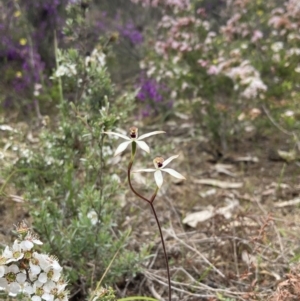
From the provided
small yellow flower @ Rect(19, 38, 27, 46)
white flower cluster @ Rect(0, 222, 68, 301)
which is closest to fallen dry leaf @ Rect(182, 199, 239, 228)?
white flower cluster @ Rect(0, 222, 68, 301)

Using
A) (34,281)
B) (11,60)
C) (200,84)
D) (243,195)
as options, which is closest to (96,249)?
(34,281)

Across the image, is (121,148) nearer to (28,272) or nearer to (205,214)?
(28,272)

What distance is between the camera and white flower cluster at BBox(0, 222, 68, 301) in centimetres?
111

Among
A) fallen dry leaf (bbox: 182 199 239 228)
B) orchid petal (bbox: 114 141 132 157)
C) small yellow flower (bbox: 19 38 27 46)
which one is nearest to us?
orchid petal (bbox: 114 141 132 157)

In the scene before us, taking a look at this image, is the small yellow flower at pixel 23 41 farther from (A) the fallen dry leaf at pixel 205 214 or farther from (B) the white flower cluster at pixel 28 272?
(B) the white flower cluster at pixel 28 272

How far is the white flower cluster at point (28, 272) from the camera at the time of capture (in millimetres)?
1111

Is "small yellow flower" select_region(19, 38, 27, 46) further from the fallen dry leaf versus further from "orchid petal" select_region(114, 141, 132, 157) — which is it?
"orchid petal" select_region(114, 141, 132, 157)

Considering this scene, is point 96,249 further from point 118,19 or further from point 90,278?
point 118,19

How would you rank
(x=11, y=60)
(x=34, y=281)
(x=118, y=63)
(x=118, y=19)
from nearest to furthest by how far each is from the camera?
(x=34, y=281), (x=11, y=60), (x=118, y=63), (x=118, y=19)

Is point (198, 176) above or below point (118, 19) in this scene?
below

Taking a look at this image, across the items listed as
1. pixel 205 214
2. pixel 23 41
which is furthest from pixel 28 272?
pixel 23 41

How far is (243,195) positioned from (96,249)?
4.35 feet

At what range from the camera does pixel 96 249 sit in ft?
5.68

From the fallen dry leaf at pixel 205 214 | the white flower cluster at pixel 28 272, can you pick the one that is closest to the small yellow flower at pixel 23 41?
the fallen dry leaf at pixel 205 214
